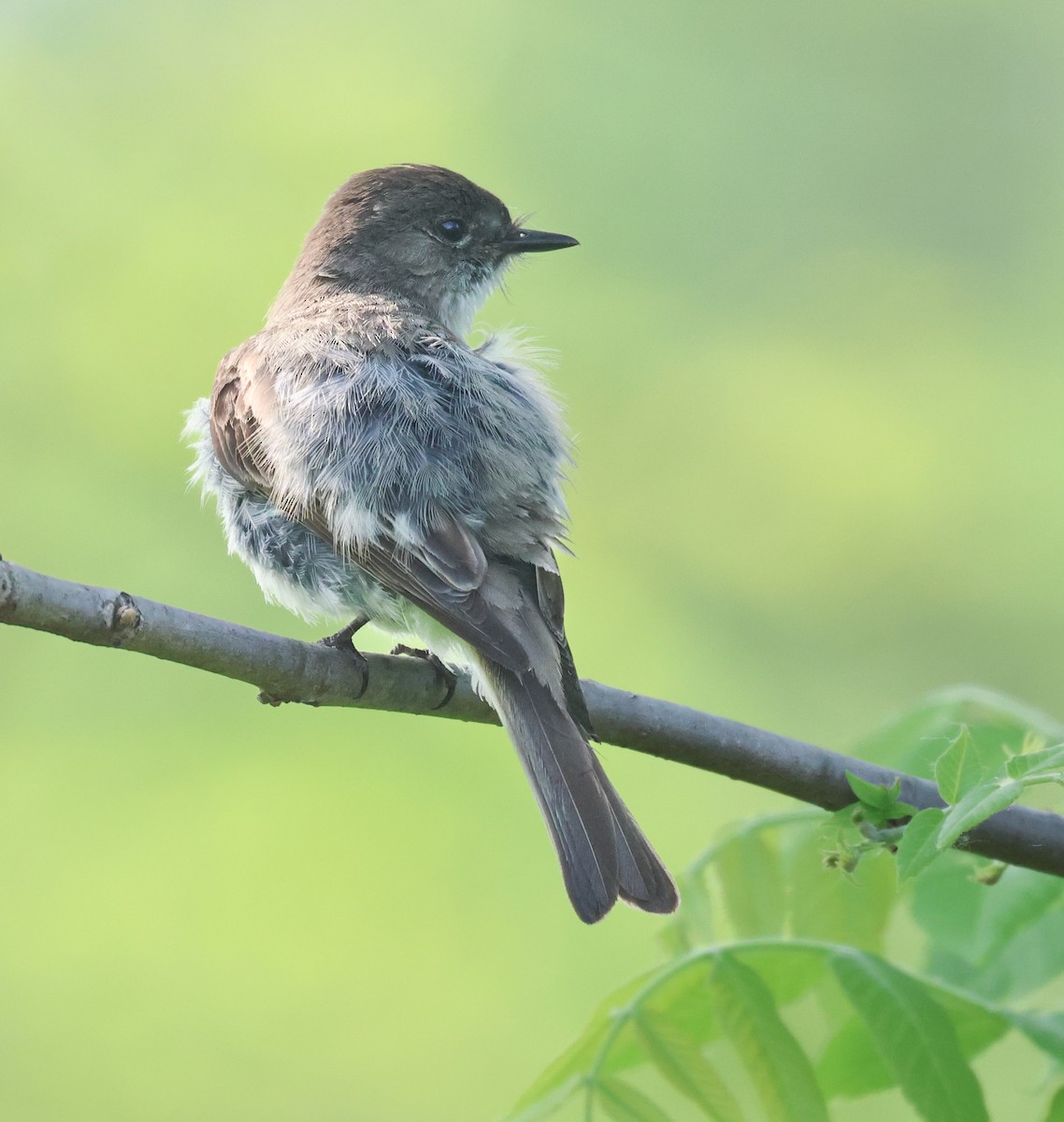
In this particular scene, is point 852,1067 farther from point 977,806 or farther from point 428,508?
point 428,508

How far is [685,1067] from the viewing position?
2.33m

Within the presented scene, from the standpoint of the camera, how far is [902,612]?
262 inches

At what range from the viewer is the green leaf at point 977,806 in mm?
1673

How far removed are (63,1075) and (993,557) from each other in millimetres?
4512

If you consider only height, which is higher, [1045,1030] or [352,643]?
[352,643]

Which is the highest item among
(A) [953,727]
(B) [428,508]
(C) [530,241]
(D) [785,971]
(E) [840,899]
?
(C) [530,241]

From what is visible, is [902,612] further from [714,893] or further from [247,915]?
[714,893]

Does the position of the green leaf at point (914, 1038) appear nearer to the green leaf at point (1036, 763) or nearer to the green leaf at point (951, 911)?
the green leaf at point (951, 911)

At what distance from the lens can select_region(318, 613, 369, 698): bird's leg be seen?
2.88m

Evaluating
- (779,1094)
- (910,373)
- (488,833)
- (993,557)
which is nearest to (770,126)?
(910,373)

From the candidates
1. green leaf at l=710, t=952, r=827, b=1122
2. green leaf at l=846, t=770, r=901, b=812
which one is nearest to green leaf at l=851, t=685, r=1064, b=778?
green leaf at l=846, t=770, r=901, b=812

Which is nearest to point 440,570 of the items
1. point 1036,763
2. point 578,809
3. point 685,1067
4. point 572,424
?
point 578,809

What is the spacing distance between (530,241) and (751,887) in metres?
2.88

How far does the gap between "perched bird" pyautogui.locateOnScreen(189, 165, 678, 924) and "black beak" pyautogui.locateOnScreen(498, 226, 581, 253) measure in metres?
0.79
